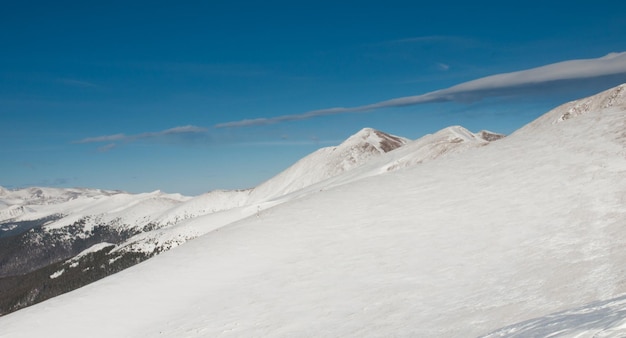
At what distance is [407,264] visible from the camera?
21672 mm

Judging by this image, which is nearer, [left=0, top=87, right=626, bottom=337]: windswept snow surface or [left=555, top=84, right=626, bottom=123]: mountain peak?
[left=0, top=87, right=626, bottom=337]: windswept snow surface

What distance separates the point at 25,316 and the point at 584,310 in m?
26.0

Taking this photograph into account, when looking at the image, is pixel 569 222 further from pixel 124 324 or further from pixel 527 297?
pixel 124 324

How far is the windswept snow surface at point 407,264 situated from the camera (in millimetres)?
15562

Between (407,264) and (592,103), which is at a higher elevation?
(592,103)

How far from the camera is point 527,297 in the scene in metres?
14.7

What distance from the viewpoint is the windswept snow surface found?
15.6 meters

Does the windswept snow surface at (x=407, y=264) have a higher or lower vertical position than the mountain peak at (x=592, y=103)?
lower

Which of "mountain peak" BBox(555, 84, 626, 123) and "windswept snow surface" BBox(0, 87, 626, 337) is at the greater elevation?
"mountain peak" BBox(555, 84, 626, 123)

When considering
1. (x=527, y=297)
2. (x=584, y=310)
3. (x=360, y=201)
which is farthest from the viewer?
(x=360, y=201)

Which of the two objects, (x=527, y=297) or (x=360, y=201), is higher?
(x=360, y=201)

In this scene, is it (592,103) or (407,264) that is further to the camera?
(592,103)

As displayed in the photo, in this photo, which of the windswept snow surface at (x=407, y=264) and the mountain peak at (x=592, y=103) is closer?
the windswept snow surface at (x=407, y=264)

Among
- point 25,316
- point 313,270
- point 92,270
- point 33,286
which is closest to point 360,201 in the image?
point 313,270
